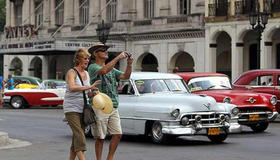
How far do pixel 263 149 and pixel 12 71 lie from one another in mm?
47530

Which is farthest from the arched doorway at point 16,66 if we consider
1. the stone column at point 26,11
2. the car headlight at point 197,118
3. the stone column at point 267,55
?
the car headlight at point 197,118

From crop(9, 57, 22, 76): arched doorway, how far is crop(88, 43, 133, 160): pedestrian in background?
49142 mm

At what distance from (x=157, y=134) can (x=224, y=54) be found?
29.3 metres

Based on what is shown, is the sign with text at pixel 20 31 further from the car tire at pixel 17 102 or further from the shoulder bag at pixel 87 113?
the shoulder bag at pixel 87 113

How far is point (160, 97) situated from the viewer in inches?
627

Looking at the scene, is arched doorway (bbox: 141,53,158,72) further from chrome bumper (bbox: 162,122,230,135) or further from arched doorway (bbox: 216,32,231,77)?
chrome bumper (bbox: 162,122,230,135)

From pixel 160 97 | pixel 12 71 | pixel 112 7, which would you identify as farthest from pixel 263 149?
pixel 12 71

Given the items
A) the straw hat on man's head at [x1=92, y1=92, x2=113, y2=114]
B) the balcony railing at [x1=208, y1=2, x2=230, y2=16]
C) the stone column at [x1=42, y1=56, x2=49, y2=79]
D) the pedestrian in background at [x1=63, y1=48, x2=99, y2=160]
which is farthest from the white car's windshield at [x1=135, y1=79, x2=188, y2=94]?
the stone column at [x1=42, y1=56, x2=49, y2=79]

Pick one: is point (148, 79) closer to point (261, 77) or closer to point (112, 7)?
point (261, 77)

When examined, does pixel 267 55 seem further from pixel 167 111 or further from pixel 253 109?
pixel 167 111

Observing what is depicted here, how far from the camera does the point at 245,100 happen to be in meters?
19.1

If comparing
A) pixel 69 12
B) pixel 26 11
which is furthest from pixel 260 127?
pixel 26 11

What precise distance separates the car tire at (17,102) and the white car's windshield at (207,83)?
1769cm

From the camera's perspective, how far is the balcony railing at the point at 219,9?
40406 millimetres
